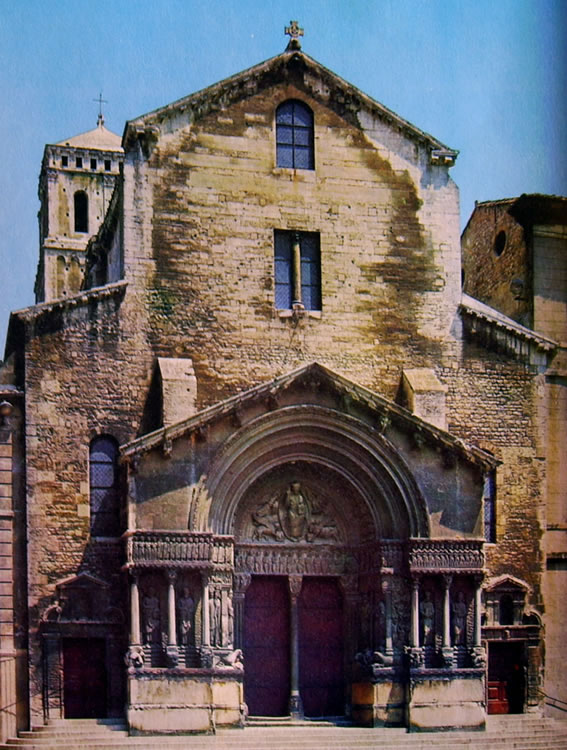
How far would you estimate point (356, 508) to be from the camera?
77.2 feet

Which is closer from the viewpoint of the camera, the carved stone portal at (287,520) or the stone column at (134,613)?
the stone column at (134,613)

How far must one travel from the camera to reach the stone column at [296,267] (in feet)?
79.9

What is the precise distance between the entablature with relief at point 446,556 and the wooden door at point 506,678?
2471 mm

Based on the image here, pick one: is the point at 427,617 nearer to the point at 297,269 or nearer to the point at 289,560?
the point at 289,560

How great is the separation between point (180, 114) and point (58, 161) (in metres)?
21.6

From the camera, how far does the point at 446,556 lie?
22.4 m

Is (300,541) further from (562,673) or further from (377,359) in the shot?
(562,673)

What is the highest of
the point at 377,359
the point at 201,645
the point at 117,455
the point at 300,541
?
the point at 377,359

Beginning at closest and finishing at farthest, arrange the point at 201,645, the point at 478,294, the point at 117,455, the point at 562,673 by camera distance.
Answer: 1. the point at 201,645
2. the point at 117,455
3. the point at 562,673
4. the point at 478,294

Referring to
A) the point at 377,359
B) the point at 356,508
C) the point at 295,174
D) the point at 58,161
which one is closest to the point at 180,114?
the point at 295,174

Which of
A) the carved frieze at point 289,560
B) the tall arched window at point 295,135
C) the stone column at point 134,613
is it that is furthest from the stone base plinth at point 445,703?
the tall arched window at point 295,135

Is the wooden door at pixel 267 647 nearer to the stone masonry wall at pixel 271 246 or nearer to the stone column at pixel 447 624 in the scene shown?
the stone column at pixel 447 624

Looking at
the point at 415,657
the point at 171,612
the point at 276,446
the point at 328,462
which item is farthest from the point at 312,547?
the point at 171,612

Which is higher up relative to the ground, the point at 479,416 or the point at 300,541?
the point at 479,416
